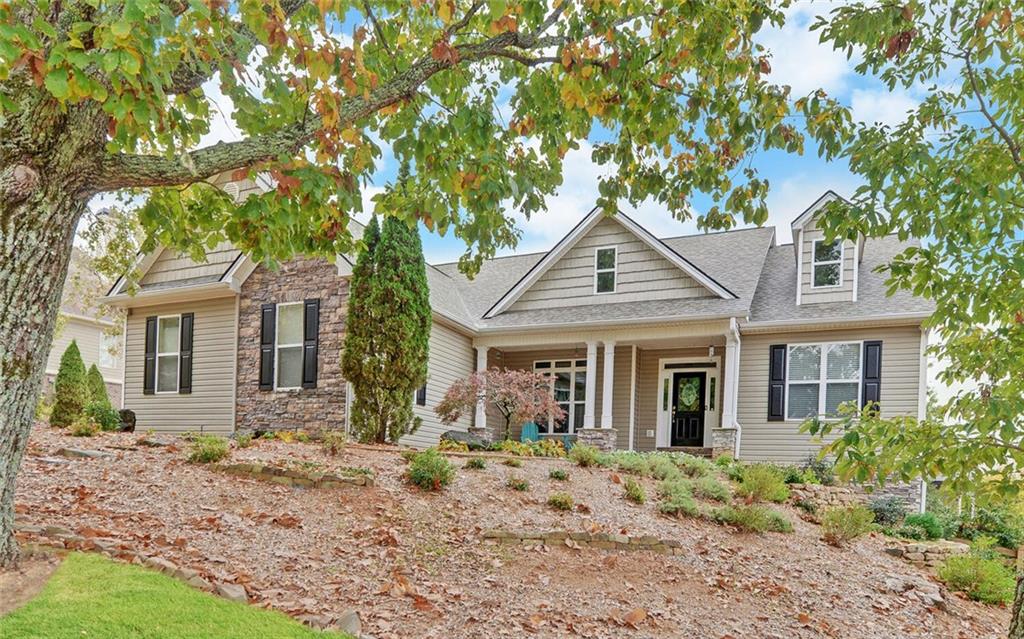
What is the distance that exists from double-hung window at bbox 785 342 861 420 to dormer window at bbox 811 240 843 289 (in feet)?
4.35

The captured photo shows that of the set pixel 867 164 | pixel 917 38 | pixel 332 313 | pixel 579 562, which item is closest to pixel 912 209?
pixel 867 164

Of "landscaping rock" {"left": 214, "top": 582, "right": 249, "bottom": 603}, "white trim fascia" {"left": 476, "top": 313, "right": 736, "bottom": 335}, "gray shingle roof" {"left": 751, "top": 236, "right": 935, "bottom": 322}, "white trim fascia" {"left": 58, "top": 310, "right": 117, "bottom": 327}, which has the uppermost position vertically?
"gray shingle roof" {"left": 751, "top": 236, "right": 935, "bottom": 322}

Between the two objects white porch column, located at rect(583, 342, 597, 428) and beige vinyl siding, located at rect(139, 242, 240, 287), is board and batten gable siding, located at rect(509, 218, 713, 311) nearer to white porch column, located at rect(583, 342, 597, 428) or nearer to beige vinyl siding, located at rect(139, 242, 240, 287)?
white porch column, located at rect(583, 342, 597, 428)

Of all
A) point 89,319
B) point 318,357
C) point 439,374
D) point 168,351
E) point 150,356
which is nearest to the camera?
point 318,357

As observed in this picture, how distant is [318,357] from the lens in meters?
13.8

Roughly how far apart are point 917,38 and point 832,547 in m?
6.08

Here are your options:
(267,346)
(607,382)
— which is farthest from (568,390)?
(267,346)

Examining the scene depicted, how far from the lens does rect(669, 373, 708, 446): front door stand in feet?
51.5

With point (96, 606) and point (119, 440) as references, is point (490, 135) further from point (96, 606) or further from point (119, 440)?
point (119, 440)

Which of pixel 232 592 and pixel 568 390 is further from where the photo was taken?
pixel 568 390

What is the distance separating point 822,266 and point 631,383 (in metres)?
4.65

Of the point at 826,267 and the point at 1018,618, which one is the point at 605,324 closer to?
the point at 826,267

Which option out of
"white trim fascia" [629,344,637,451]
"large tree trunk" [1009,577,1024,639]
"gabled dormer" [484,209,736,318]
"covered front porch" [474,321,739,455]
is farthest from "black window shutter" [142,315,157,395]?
"large tree trunk" [1009,577,1024,639]

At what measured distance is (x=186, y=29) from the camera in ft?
12.5
